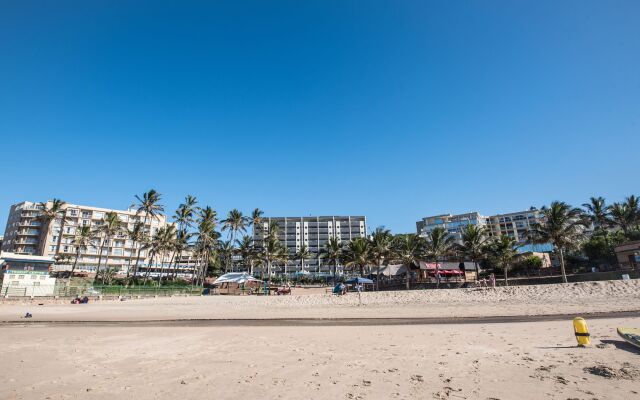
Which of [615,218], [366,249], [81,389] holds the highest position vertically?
[615,218]

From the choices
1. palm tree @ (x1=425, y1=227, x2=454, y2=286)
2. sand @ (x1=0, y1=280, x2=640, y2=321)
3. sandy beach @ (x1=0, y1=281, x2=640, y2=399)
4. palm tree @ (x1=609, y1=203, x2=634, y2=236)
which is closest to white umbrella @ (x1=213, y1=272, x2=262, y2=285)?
sand @ (x1=0, y1=280, x2=640, y2=321)

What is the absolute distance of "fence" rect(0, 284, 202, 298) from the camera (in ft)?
133

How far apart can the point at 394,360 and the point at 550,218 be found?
41.4 m

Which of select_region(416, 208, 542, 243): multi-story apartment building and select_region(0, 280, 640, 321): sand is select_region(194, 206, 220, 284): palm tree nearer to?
select_region(0, 280, 640, 321): sand

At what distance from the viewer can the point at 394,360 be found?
29.4ft

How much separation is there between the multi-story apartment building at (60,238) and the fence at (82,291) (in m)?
52.0

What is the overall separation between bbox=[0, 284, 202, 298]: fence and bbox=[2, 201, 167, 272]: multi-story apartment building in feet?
171

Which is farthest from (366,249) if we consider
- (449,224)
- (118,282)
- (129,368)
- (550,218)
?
(449,224)

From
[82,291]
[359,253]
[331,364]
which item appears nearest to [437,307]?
[331,364]

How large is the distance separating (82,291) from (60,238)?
72.5 metres

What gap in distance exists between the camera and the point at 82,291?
4388cm

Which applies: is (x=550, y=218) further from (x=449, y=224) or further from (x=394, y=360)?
(x=449, y=224)

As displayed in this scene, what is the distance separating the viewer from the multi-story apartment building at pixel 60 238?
9900 cm

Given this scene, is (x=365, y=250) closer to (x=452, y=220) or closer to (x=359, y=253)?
(x=359, y=253)
